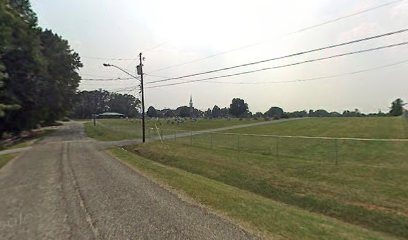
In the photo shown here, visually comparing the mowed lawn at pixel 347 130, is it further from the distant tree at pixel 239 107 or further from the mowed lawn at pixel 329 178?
the distant tree at pixel 239 107

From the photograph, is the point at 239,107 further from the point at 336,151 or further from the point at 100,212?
the point at 100,212

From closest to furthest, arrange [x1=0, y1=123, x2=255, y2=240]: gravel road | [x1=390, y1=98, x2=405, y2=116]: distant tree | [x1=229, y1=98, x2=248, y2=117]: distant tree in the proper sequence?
[x1=0, y1=123, x2=255, y2=240]: gravel road
[x1=390, y1=98, x2=405, y2=116]: distant tree
[x1=229, y1=98, x2=248, y2=117]: distant tree

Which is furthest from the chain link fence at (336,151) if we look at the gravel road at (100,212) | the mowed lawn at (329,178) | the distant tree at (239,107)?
the distant tree at (239,107)

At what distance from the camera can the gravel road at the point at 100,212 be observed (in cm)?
957

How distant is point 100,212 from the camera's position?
39.0ft

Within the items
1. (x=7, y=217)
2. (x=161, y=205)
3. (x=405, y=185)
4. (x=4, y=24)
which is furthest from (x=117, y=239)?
(x=4, y=24)

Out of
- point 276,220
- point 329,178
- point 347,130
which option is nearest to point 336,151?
point 329,178

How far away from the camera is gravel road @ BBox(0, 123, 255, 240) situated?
957 cm

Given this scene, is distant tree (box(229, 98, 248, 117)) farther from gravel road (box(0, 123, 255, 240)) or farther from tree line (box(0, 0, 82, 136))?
gravel road (box(0, 123, 255, 240))

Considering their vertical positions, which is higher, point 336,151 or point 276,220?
point 336,151

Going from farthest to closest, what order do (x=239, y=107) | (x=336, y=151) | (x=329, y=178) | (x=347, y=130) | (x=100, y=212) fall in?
(x=239, y=107) → (x=347, y=130) → (x=336, y=151) → (x=329, y=178) → (x=100, y=212)

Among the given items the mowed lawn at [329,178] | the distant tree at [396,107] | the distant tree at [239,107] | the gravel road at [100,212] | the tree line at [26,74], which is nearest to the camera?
the gravel road at [100,212]

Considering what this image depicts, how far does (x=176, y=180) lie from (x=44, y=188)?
5.11 m

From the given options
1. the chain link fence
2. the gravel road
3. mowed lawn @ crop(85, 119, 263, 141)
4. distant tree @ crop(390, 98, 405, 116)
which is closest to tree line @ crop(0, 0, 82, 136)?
mowed lawn @ crop(85, 119, 263, 141)
